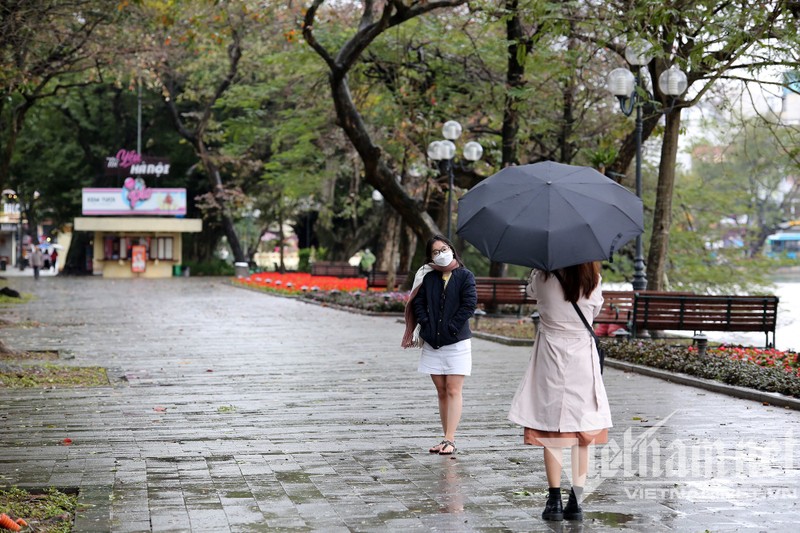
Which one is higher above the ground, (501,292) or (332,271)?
(501,292)

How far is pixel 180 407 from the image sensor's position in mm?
10969

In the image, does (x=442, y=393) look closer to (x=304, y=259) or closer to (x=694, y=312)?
(x=694, y=312)

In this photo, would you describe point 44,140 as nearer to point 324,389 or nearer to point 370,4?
point 370,4

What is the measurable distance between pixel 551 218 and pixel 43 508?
334cm

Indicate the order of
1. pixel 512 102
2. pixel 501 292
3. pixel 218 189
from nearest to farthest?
pixel 501 292 → pixel 512 102 → pixel 218 189

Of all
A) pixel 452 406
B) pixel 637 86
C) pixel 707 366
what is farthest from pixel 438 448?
pixel 637 86

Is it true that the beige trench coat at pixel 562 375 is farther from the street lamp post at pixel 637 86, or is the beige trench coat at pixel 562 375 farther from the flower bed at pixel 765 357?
the street lamp post at pixel 637 86

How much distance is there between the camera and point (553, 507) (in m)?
6.40

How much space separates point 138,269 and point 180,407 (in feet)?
161

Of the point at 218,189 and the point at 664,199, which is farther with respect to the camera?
the point at 218,189

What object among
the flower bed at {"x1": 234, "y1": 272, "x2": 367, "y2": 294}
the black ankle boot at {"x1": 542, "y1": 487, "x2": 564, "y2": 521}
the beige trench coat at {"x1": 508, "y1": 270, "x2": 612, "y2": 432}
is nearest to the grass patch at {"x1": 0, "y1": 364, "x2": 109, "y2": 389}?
the beige trench coat at {"x1": 508, "y1": 270, "x2": 612, "y2": 432}

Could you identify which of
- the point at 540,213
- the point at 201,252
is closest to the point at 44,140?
the point at 201,252

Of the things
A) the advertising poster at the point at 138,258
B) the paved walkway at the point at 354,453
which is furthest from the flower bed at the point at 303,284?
the paved walkway at the point at 354,453

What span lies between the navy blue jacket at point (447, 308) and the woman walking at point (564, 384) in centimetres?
201
